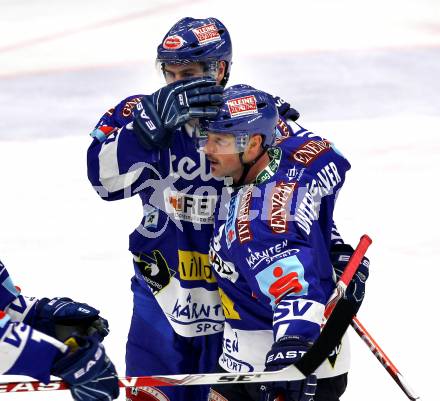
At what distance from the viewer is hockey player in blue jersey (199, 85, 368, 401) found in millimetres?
3721

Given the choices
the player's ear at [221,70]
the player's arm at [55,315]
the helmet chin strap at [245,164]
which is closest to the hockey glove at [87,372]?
the player's arm at [55,315]

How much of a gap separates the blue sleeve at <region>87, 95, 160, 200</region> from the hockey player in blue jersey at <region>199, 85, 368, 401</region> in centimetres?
21

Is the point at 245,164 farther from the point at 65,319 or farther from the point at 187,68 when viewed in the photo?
the point at 65,319

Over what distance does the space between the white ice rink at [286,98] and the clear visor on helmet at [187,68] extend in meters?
1.33

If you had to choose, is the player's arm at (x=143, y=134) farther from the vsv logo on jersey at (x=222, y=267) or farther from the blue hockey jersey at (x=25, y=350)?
the blue hockey jersey at (x=25, y=350)

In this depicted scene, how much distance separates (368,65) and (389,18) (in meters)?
0.63

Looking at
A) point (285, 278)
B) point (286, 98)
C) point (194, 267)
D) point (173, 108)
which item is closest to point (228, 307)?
point (194, 267)

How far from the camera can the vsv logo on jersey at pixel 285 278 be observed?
3.71 m

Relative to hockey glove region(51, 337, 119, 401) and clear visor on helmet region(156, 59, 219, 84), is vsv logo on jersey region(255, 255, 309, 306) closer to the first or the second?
hockey glove region(51, 337, 119, 401)

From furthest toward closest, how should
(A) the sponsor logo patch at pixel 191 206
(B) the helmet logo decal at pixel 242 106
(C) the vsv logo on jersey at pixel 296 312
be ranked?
(A) the sponsor logo patch at pixel 191 206
(B) the helmet logo decal at pixel 242 106
(C) the vsv logo on jersey at pixel 296 312

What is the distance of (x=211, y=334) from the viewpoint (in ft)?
14.7

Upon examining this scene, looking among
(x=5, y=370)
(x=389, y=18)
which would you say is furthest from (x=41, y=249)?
(x=389, y=18)

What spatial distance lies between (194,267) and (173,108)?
62 cm

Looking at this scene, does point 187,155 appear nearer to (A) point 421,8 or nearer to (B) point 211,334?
(B) point 211,334
